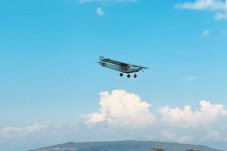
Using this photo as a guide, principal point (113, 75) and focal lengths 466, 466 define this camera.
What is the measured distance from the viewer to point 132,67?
14188cm

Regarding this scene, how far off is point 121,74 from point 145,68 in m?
7.96

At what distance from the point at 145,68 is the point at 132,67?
3964 millimetres

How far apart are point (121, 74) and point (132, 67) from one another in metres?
4.94

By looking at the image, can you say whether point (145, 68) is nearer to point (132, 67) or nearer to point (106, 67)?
point (132, 67)

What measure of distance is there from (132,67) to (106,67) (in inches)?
363

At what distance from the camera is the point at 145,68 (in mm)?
141500

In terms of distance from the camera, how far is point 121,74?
139000mm

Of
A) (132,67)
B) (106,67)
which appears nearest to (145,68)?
(132,67)

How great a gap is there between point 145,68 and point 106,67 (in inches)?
509
